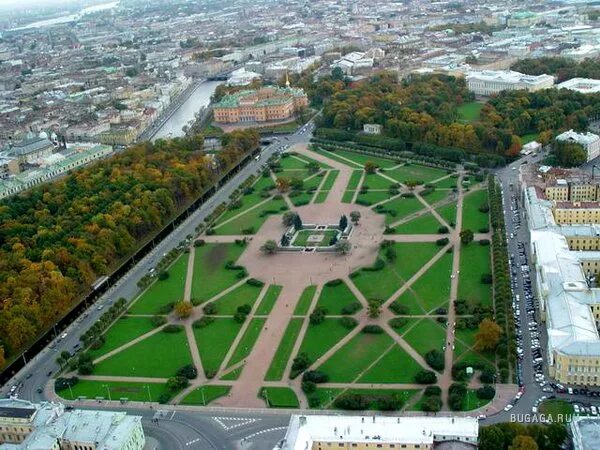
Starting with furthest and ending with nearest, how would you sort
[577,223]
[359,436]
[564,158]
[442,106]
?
[442,106], [564,158], [577,223], [359,436]

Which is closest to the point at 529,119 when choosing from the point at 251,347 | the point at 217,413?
the point at 251,347

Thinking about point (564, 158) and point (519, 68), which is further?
point (519, 68)

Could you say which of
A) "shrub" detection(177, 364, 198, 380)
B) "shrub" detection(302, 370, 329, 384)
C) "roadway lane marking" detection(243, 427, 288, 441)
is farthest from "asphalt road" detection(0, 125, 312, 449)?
"shrub" detection(302, 370, 329, 384)

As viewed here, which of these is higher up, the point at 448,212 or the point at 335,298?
the point at 335,298

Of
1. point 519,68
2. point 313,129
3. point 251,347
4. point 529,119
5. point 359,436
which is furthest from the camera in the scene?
point 519,68


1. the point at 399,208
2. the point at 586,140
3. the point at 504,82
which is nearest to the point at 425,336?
the point at 399,208

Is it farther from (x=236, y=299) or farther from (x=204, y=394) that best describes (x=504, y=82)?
(x=204, y=394)

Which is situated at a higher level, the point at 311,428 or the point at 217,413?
the point at 311,428

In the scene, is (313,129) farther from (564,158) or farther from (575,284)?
(575,284)
